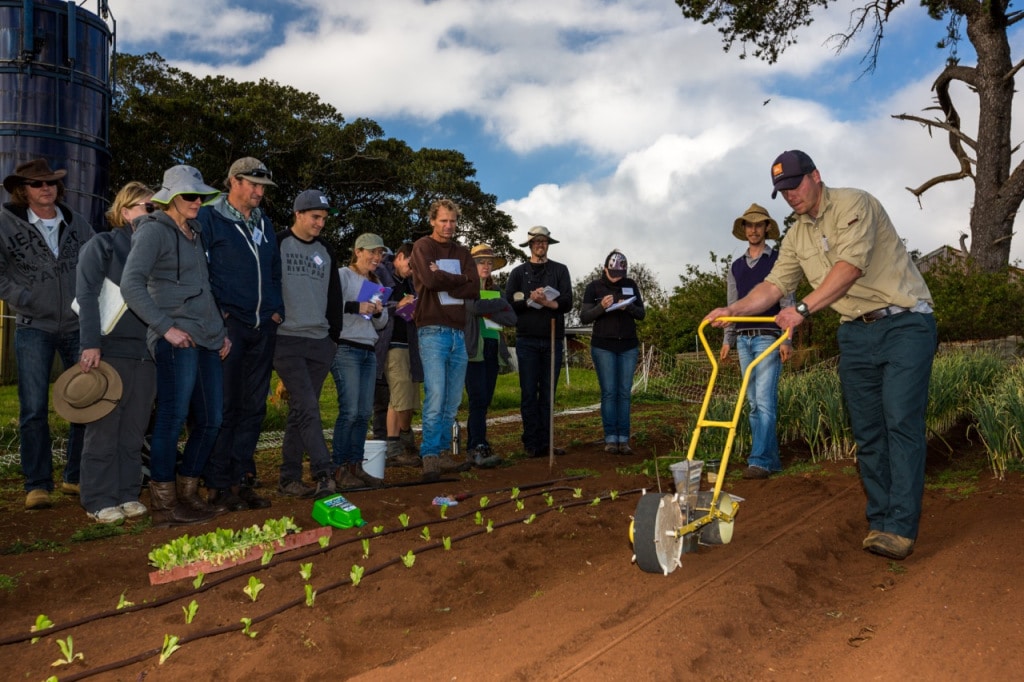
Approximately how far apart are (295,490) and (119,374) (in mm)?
1344

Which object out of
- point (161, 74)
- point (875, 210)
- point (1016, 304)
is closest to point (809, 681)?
point (875, 210)

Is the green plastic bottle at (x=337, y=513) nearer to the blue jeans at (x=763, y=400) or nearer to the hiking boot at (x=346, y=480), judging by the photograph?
the hiking boot at (x=346, y=480)

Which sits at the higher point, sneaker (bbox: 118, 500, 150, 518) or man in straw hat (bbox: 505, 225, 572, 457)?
man in straw hat (bbox: 505, 225, 572, 457)

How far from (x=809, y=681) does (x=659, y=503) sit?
987mm

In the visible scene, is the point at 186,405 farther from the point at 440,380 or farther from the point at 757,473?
the point at 757,473

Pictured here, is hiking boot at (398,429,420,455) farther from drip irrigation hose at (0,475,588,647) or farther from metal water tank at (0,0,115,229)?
metal water tank at (0,0,115,229)

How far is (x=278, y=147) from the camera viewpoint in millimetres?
30156

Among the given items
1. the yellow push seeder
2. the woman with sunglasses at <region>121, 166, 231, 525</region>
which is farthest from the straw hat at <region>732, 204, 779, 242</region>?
the woman with sunglasses at <region>121, 166, 231, 525</region>

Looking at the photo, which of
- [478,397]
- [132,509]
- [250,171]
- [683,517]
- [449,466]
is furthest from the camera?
[478,397]

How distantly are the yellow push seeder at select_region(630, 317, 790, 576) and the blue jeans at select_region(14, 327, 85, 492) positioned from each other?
3873mm

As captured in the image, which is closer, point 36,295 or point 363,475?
point 36,295

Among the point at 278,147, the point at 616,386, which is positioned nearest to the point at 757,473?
the point at 616,386

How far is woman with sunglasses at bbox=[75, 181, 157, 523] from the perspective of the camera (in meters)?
5.15

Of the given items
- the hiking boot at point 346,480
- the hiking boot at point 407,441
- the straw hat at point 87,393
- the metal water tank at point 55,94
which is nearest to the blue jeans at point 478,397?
the hiking boot at point 407,441
